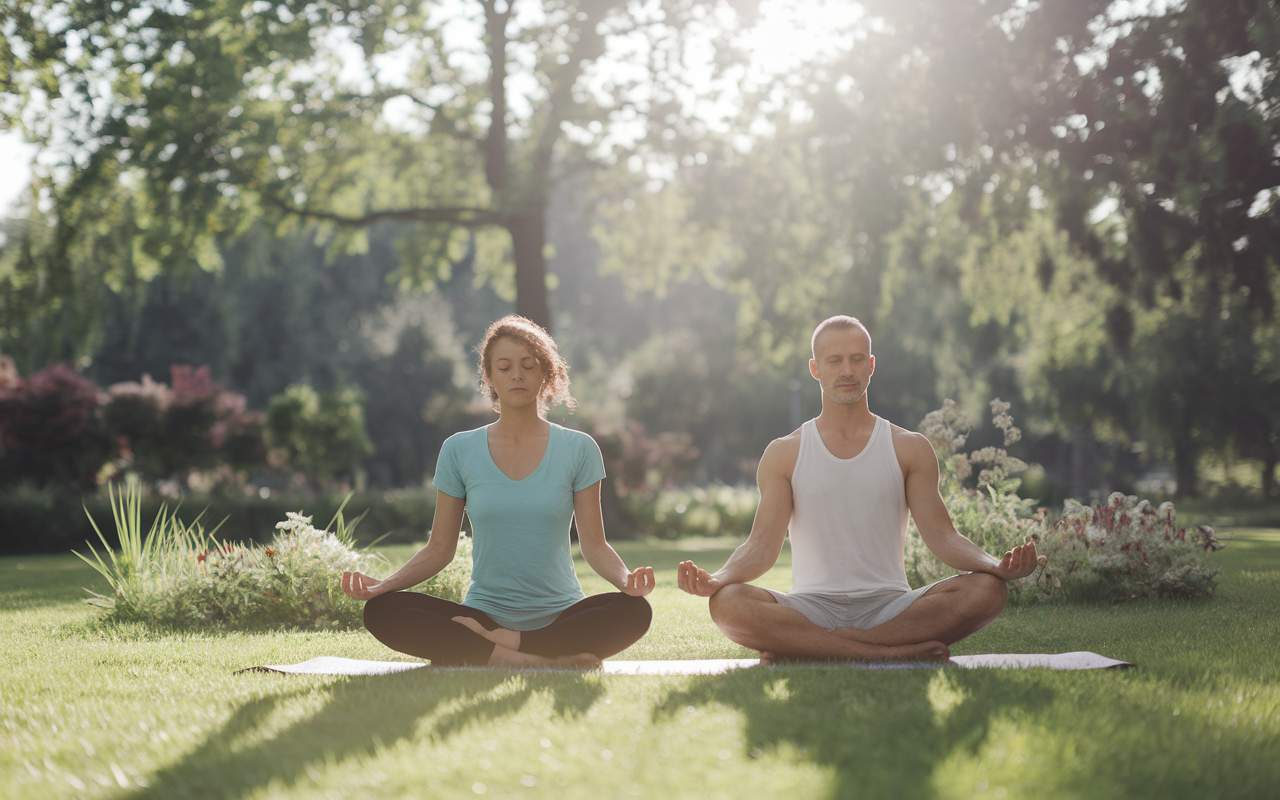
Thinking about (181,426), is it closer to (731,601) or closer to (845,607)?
(731,601)

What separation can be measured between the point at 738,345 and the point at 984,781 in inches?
687

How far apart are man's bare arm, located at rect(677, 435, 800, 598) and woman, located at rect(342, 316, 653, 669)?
0.48m

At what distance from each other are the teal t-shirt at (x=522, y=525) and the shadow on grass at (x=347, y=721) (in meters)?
0.46

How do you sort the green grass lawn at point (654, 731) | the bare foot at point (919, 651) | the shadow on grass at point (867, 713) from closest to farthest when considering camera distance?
1. the green grass lawn at point (654, 731)
2. the shadow on grass at point (867, 713)
3. the bare foot at point (919, 651)

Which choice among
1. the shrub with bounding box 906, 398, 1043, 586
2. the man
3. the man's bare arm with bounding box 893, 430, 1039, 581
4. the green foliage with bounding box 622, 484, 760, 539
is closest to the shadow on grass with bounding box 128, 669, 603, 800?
the man

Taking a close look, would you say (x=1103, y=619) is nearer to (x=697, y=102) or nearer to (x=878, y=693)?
(x=878, y=693)

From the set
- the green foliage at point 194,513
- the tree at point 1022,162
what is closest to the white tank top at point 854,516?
the tree at point 1022,162

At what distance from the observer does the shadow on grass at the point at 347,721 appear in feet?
10.1

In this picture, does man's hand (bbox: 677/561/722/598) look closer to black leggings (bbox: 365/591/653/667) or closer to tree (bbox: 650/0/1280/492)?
black leggings (bbox: 365/591/653/667)

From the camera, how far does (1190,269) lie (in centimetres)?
1230

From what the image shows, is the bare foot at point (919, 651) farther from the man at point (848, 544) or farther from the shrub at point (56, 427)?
the shrub at point (56, 427)

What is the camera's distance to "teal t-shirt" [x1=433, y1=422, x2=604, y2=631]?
5.04m

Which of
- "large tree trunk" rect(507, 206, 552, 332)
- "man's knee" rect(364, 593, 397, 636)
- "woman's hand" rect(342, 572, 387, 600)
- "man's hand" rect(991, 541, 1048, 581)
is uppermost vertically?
"large tree trunk" rect(507, 206, 552, 332)

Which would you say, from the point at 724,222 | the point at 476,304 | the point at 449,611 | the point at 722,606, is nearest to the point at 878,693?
the point at 722,606
